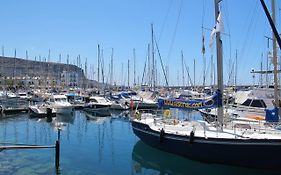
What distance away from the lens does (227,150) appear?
1588 centimetres

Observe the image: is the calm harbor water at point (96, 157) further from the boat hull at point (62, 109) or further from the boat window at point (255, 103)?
the boat hull at point (62, 109)

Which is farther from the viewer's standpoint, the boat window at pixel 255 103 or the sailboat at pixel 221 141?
the boat window at pixel 255 103

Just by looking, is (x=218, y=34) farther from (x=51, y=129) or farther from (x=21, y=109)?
(x=21, y=109)

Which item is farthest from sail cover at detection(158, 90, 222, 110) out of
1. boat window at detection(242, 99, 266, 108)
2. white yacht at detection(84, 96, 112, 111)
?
white yacht at detection(84, 96, 112, 111)

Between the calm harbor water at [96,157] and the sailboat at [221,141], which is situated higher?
the sailboat at [221,141]

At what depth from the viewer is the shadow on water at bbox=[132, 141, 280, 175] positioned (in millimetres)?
16109

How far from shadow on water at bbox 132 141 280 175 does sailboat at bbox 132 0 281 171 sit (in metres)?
0.34

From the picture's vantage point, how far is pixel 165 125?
20.7m

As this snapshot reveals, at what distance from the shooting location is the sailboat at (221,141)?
15.1 meters

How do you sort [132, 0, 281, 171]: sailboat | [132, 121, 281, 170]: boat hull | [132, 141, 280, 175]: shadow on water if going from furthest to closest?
[132, 141, 280, 175]: shadow on water → [132, 0, 281, 171]: sailboat → [132, 121, 281, 170]: boat hull

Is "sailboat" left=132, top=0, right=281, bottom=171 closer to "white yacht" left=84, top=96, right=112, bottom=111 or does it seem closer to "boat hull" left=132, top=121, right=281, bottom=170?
"boat hull" left=132, top=121, right=281, bottom=170

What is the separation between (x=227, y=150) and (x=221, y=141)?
549mm

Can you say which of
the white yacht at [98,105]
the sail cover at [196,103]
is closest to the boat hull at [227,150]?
the sail cover at [196,103]

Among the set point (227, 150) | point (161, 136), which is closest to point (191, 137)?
point (227, 150)
